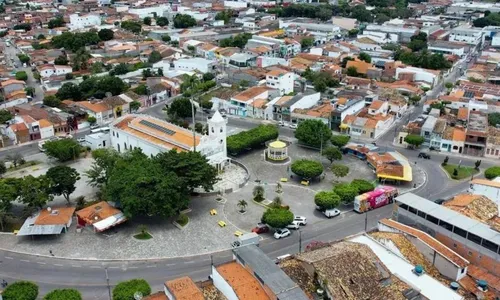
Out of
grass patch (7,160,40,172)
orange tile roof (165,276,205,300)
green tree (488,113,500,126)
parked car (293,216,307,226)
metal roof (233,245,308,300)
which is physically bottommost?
grass patch (7,160,40,172)

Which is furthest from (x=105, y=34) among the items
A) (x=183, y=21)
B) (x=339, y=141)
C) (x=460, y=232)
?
(x=460, y=232)

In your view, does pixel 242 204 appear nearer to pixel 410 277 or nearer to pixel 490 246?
pixel 410 277

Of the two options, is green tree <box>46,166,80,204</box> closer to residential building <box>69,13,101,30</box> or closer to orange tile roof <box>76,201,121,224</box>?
orange tile roof <box>76,201,121,224</box>

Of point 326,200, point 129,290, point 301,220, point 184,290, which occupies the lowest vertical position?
point 301,220

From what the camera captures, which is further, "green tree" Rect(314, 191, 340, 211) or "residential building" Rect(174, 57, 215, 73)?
"residential building" Rect(174, 57, 215, 73)

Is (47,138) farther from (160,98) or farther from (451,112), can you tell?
(451,112)

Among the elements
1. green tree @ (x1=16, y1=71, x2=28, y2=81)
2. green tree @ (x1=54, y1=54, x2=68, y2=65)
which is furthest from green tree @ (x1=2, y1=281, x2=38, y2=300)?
green tree @ (x1=54, y1=54, x2=68, y2=65)

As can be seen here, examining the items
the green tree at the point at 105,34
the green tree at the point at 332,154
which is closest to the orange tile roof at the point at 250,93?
the green tree at the point at 332,154
